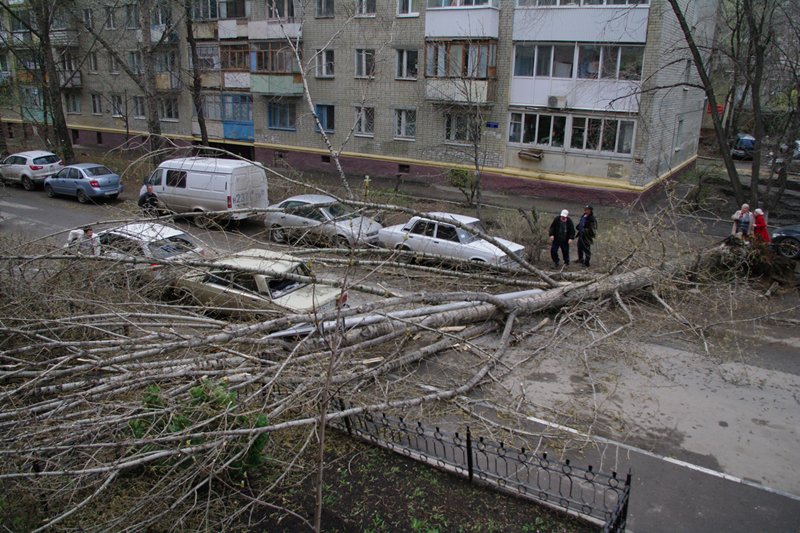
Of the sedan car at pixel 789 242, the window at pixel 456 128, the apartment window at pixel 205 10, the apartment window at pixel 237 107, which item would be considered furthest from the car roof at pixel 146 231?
the apartment window at pixel 205 10

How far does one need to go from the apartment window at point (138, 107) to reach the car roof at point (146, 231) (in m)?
23.0

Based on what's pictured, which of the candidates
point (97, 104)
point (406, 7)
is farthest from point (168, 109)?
point (406, 7)

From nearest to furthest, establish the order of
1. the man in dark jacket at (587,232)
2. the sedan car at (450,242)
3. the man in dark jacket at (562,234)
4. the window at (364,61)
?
the sedan car at (450,242)
the man in dark jacket at (562,234)
the man in dark jacket at (587,232)
the window at (364,61)

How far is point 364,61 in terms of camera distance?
75.9 ft

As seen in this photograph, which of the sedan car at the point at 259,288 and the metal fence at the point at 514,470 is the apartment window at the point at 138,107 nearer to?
the sedan car at the point at 259,288

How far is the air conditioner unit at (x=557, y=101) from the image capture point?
64.6ft

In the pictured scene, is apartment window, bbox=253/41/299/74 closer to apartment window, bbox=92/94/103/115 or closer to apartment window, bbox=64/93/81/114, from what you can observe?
apartment window, bbox=92/94/103/115

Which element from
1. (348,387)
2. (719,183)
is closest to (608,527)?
(348,387)

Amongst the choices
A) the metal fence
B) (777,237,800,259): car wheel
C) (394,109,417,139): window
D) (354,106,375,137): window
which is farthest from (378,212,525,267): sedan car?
(354,106,375,137): window

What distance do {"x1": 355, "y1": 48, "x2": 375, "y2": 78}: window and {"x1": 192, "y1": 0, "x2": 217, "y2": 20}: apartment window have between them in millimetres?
7970

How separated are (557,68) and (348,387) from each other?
16.2 meters

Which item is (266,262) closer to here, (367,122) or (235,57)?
(367,122)

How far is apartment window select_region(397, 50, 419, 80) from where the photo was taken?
2233cm

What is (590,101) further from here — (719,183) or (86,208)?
(86,208)
